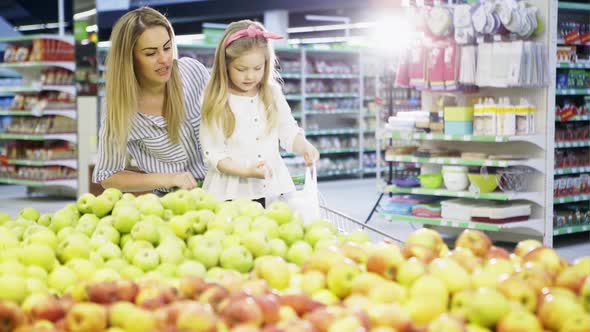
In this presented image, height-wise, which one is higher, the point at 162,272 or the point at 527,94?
the point at 527,94

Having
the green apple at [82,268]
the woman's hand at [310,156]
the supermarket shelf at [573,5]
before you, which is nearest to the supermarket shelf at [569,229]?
the supermarket shelf at [573,5]

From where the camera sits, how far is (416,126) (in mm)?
7055

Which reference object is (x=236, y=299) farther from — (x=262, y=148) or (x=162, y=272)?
(x=262, y=148)

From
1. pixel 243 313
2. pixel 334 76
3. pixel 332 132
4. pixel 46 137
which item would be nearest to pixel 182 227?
pixel 243 313

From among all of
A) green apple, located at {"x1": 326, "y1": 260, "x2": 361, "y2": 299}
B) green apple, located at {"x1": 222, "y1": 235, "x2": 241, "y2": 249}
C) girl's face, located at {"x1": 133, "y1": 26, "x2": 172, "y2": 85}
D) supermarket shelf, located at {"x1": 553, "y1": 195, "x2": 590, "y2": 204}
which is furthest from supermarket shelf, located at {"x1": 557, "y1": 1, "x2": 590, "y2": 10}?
green apple, located at {"x1": 326, "y1": 260, "x2": 361, "y2": 299}

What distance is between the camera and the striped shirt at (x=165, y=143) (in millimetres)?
3148

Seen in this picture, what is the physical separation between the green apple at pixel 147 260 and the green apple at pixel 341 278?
49 cm

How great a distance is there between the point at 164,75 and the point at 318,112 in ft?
33.8

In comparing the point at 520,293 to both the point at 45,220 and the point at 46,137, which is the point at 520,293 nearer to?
the point at 45,220

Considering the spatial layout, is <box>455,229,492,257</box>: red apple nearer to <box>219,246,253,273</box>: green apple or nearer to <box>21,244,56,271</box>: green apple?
<box>219,246,253,273</box>: green apple

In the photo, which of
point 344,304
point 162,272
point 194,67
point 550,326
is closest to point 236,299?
point 344,304

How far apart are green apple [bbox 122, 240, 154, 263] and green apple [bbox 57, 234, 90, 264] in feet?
0.33

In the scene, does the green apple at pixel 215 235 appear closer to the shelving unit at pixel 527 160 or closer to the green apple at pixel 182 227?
the green apple at pixel 182 227

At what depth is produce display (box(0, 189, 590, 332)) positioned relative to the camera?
1.55 metres
